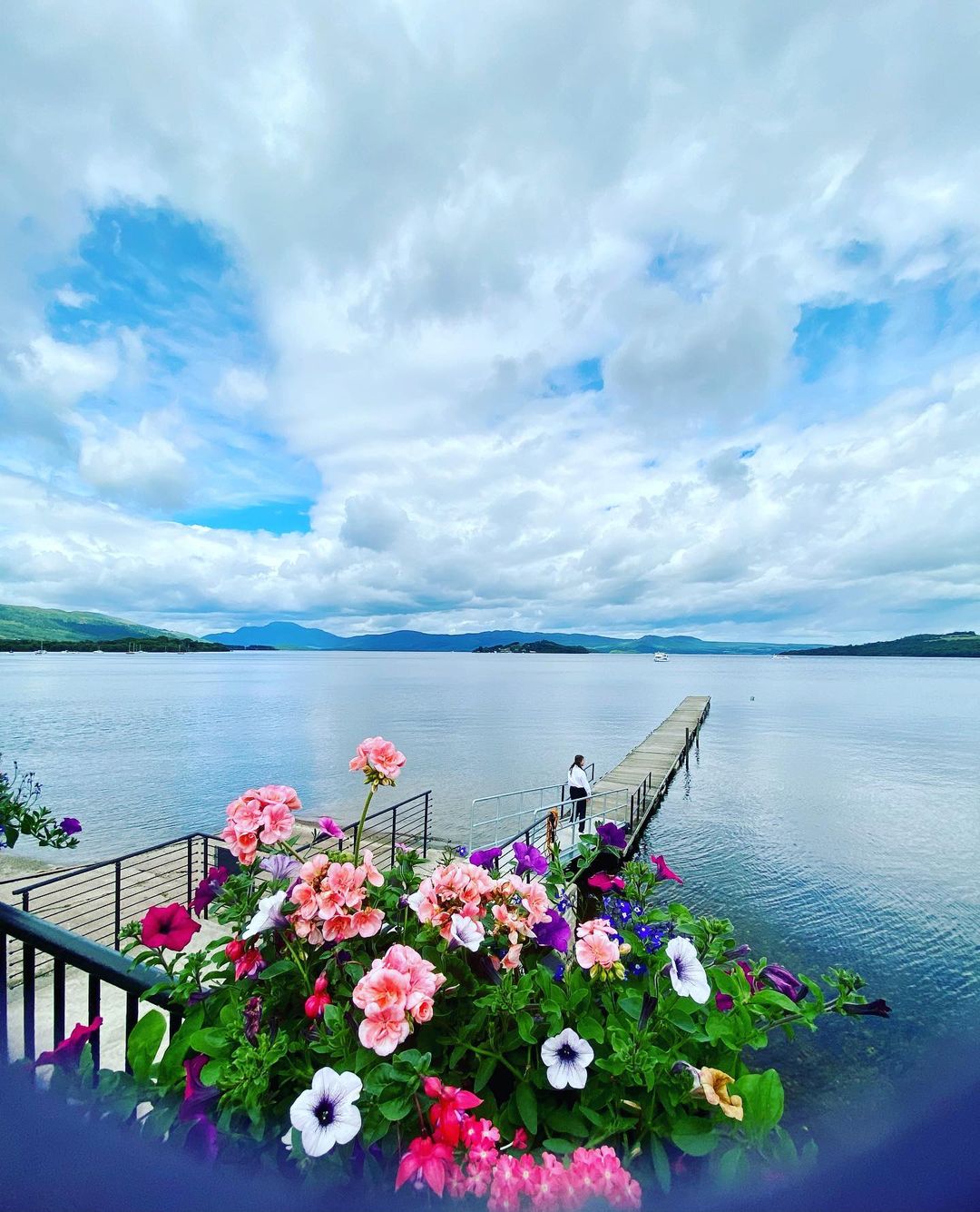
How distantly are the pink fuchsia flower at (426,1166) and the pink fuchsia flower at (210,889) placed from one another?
99 centimetres

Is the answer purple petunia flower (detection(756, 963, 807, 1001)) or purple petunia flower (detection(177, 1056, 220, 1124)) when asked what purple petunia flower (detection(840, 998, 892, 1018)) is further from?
purple petunia flower (detection(177, 1056, 220, 1124))

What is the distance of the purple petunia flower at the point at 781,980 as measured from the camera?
1.69 m

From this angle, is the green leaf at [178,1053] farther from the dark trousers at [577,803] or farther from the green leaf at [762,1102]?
the dark trousers at [577,803]

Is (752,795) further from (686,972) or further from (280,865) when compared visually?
(280,865)

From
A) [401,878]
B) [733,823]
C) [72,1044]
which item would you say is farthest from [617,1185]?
[733,823]

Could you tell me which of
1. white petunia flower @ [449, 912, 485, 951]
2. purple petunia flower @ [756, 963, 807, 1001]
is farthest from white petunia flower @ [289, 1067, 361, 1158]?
purple petunia flower @ [756, 963, 807, 1001]

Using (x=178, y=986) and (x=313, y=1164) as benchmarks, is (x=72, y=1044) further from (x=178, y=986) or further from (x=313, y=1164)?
(x=313, y=1164)

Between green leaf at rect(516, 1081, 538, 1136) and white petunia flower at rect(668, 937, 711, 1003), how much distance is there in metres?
0.43

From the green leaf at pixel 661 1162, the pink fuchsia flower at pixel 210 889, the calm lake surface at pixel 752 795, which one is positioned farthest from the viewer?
the calm lake surface at pixel 752 795

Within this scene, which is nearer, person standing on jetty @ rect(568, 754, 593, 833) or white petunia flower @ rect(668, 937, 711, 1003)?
white petunia flower @ rect(668, 937, 711, 1003)

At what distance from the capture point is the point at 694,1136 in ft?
4.11

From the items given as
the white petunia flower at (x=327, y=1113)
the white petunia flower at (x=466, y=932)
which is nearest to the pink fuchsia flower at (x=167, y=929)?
the white petunia flower at (x=327, y=1113)

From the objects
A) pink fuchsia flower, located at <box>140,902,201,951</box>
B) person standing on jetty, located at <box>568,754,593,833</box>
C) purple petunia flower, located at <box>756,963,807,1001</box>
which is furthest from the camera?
person standing on jetty, located at <box>568,754,593,833</box>

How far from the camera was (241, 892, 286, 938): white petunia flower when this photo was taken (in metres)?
1.51
